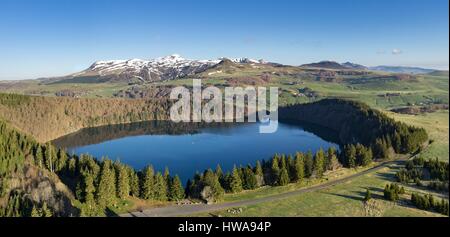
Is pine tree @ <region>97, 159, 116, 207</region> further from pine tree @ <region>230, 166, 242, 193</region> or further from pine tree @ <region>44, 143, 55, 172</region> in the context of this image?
pine tree @ <region>44, 143, 55, 172</region>

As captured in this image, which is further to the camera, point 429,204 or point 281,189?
Result: point 281,189

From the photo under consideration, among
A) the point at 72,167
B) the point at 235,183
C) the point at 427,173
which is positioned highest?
the point at 72,167

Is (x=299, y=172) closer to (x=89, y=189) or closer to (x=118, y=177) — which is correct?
(x=118, y=177)

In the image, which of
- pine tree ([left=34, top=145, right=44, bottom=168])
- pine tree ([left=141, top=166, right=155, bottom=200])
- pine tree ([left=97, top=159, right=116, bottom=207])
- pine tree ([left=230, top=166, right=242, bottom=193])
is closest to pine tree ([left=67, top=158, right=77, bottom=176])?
pine tree ([left=34, top=145, right=44, bottom=168])

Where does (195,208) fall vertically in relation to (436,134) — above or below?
below

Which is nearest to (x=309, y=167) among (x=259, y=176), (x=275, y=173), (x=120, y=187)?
(x=275, y=173)

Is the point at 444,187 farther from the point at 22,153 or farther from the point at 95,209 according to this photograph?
the point at 22,153

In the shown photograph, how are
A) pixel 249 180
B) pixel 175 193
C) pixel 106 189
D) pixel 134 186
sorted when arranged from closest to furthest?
pixel 106 189, pixel 175 193, pixel 134 186, pixel 249 180
